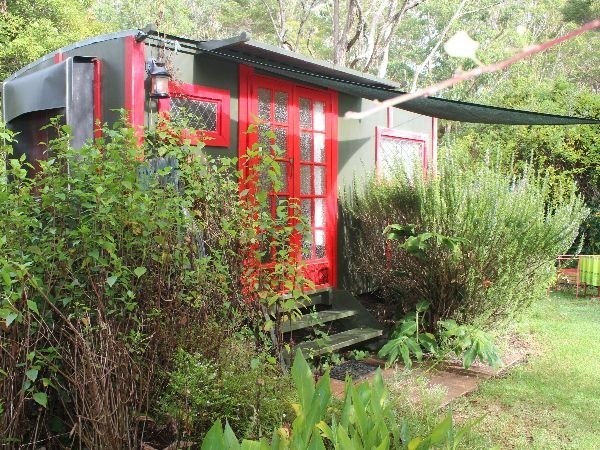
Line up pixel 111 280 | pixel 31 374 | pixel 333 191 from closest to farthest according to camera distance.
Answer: pixel 31 374 < pixel 111 280 < pixel 333 191

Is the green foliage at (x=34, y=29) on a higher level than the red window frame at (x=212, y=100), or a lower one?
higher

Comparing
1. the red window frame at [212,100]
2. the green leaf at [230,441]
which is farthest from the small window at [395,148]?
the green leaf at [230,441]

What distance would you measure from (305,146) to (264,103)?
0.71m

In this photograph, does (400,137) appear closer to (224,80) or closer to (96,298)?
(224,80)

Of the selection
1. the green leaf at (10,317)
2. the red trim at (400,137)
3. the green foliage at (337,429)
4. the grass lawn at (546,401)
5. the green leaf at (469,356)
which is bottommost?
the grass lawn at (546,401)

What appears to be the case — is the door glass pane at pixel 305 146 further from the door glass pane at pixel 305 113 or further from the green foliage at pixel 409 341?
the green foliage at pixel 409 341

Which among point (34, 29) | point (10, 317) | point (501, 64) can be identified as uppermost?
point (34, 29)

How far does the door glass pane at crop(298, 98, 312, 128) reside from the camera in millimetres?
6156

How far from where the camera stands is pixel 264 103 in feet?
18.8

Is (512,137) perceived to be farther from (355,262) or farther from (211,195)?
(211,195)

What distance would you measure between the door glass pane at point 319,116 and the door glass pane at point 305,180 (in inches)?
18.3

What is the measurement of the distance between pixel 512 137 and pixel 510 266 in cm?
715

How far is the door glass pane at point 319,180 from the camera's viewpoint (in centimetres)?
640

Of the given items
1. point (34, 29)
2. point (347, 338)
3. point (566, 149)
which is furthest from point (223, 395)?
point (34, 29)
